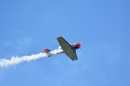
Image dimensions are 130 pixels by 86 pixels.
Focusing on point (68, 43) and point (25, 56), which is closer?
point (68, 43)

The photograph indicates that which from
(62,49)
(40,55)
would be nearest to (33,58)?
(40,55)

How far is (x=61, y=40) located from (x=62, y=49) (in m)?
3.75

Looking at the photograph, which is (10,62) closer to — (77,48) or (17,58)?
(17,58)

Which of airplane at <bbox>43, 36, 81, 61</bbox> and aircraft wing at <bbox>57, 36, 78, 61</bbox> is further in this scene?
airplane at <bbox>43, 36, 81, 61</bbox>

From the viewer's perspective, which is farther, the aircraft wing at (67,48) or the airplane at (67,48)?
the airplane at (67,48)

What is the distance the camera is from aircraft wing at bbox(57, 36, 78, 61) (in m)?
98.5

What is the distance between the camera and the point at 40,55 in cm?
10669

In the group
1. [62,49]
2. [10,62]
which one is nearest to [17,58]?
[10,62]

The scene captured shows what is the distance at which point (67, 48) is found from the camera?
10131cm

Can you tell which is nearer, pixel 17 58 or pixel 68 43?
pixel 68 43

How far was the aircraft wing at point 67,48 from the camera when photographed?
323ft

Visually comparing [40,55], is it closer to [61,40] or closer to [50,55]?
[50,55]

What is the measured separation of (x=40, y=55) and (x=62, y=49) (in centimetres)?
706

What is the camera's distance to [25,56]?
10731cm
